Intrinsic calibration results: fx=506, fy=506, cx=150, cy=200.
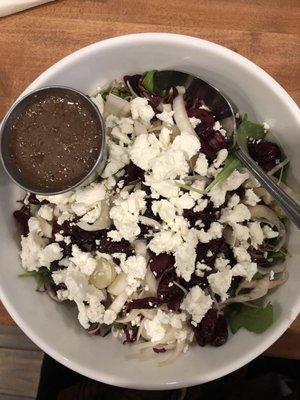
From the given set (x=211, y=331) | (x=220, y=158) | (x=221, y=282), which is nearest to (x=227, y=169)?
(x=220, y=158)

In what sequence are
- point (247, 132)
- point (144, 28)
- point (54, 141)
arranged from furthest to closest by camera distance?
point (144, 28) → point (247, 132) → point (54, 141)

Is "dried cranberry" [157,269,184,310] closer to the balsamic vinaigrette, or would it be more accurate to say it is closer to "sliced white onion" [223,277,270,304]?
"sliced white onion" [223,277,270,304]

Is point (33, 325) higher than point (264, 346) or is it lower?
lower

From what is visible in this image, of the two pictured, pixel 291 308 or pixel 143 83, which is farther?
pixel 143 83

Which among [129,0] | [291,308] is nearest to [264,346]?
[291,308]

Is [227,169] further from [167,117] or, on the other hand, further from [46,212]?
[46,212]

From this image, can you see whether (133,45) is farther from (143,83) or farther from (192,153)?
(192,153)

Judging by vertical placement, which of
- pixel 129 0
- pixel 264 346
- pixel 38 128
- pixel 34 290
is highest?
pixel 129 0

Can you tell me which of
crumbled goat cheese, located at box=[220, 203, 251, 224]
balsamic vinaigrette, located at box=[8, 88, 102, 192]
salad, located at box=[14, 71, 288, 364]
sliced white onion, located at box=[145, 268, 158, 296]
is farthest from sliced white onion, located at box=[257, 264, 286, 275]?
balsamic vinaigrette, located at box=[8, 88, 102, 192]
